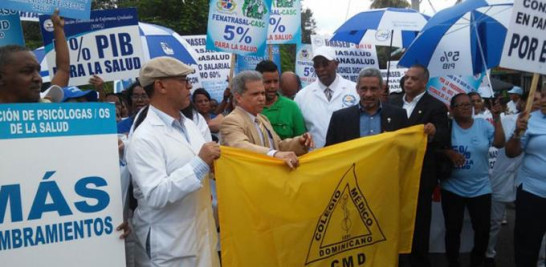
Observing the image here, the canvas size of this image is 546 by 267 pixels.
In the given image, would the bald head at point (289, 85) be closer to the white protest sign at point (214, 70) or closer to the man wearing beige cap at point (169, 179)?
the white protest sign at point (214, 70)

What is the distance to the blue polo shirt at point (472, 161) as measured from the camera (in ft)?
17.9

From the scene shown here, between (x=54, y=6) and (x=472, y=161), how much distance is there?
14.1 feet

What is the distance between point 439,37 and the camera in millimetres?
6383

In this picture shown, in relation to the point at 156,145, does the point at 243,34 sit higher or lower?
higher

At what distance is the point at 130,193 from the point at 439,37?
4.63 m

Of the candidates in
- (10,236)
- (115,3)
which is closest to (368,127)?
(10,236)

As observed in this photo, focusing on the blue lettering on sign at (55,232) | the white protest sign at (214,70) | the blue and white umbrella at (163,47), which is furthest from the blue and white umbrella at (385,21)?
the blue lettering on sign at (55,232)

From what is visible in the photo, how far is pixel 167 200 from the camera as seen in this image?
2699 mm

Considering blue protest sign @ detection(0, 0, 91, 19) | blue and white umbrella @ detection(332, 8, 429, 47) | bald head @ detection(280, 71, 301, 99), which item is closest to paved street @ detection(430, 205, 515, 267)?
bald head @ detection(280, 71, 301, 99)

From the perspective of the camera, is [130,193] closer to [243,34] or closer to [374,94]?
[374,94]

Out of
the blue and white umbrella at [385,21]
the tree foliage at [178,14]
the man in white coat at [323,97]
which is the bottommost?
the man in white coat at [323,97]

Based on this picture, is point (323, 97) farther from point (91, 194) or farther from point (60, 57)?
point (91, 194)

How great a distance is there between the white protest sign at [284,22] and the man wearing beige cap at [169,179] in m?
6.73

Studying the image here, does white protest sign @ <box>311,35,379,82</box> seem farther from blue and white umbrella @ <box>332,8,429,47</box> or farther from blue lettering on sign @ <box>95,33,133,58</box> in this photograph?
blue lettering on sign @ <box>95,33,133,58</box>
